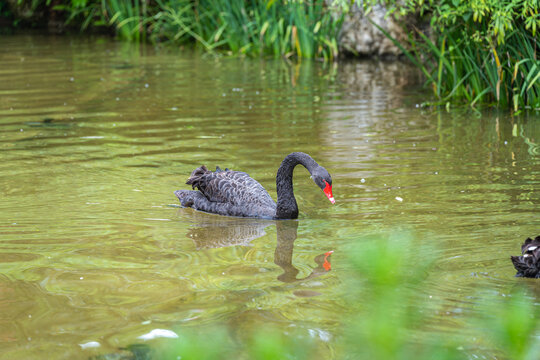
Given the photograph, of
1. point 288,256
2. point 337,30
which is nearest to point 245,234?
point 288,256

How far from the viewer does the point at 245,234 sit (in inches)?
210

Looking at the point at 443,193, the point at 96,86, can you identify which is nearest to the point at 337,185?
the point at 443,193

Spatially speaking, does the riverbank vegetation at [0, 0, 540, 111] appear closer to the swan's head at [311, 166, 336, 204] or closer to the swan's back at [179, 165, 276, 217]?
the swan's back at [179, 165, 276, 217]

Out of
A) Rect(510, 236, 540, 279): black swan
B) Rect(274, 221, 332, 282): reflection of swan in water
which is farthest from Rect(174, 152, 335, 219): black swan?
Rect(510, 236, 540, 279): black swan

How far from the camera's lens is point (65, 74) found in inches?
497

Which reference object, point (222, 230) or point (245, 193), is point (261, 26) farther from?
point (222, 230)

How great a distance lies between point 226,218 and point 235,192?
22cm

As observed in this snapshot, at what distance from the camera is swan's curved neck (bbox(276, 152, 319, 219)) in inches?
215

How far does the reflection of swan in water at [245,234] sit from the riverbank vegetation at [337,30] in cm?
361

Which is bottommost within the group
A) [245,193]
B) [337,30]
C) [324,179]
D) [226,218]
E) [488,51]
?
[226,218]

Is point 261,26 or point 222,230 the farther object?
point 261,26

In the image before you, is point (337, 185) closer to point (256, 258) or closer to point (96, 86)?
point (256, 258)

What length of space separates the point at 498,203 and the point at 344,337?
2661 mm

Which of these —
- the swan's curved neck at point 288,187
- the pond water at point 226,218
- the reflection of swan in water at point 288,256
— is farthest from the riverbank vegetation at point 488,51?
the reflection of swan in water at point 288,256
